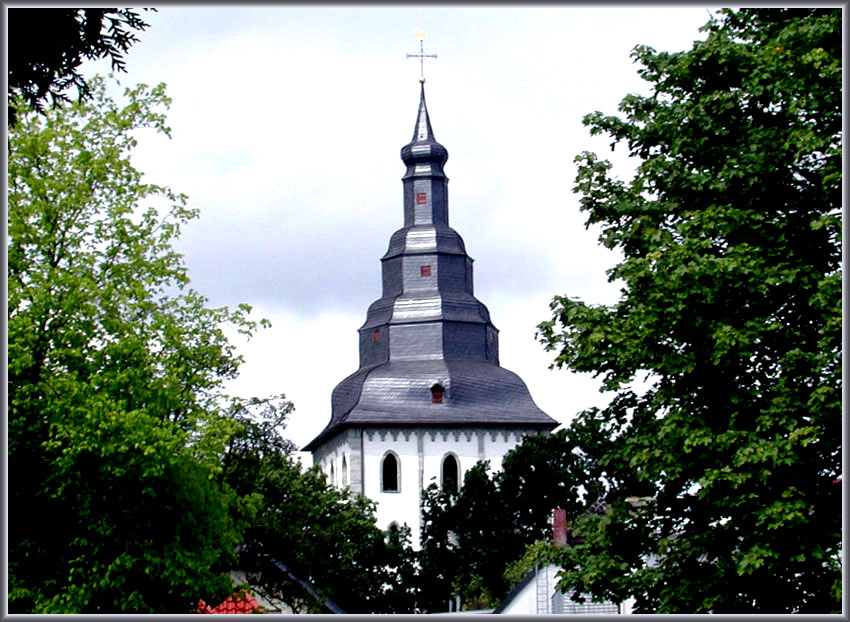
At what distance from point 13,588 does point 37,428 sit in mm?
2302

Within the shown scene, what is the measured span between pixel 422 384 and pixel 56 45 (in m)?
66.0

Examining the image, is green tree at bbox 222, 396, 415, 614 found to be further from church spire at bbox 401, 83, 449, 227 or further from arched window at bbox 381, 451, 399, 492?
church spire at bbox 401, 83, 449, 227

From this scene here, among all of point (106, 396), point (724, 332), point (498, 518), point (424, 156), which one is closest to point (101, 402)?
point (106, 396)

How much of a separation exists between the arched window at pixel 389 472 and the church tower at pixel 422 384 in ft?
0.17

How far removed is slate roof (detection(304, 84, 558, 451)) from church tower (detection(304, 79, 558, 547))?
6 cm

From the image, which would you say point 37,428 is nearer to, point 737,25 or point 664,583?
point 664,583

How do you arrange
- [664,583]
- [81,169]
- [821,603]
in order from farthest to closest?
[81,169]
[664,583]
[821,603]

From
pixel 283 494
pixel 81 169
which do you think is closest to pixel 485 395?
pixel 283 494

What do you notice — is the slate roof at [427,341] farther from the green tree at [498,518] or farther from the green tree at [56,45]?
the green tree at [56,45]

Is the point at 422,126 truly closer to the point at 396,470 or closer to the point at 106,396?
the point at 396,470

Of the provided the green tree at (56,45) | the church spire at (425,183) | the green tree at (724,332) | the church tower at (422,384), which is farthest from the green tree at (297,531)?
the church spire at (425,183)

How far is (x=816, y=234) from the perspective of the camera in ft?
49.5

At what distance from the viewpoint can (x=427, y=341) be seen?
7500 cm

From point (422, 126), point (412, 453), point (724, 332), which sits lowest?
point (724, 332)
